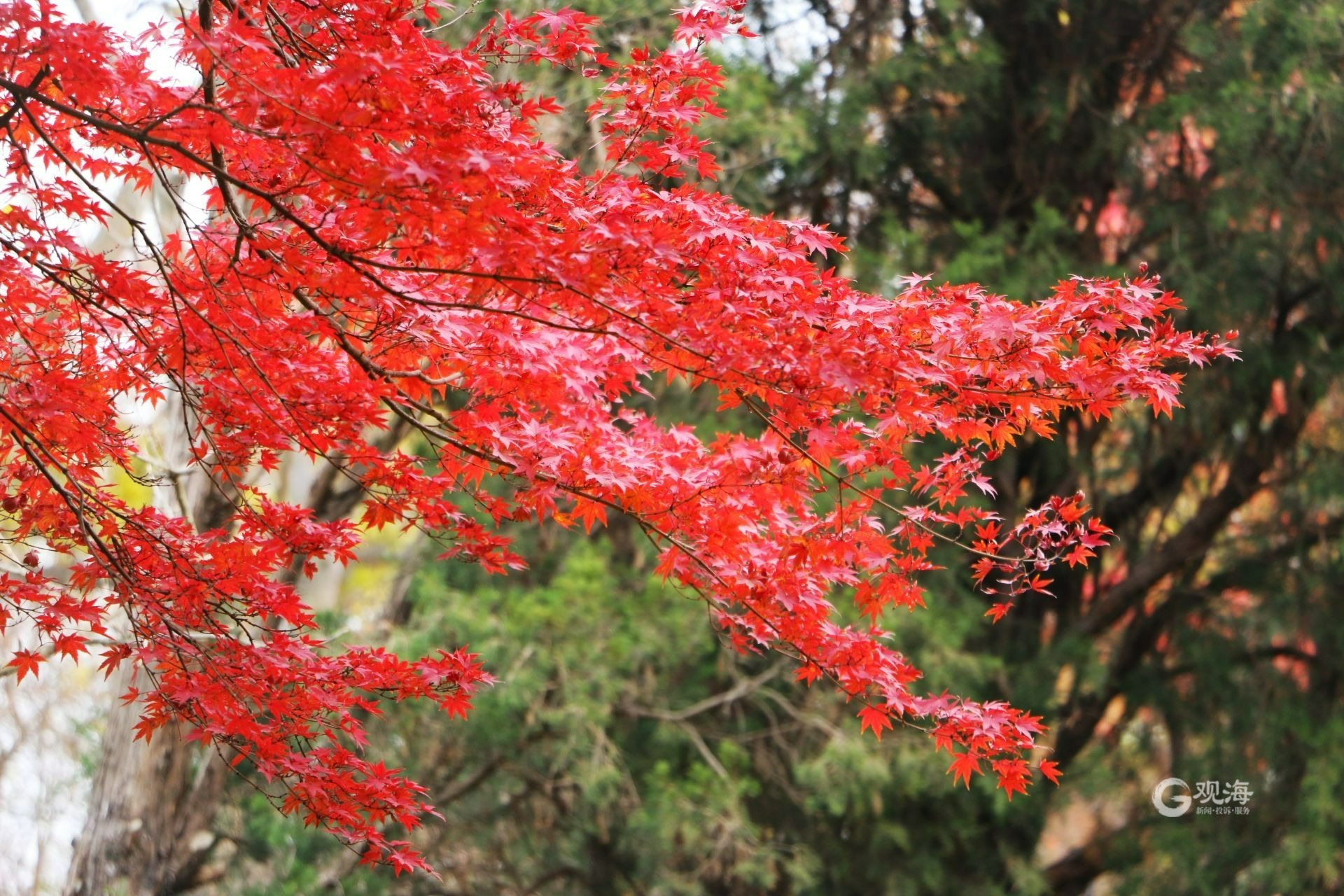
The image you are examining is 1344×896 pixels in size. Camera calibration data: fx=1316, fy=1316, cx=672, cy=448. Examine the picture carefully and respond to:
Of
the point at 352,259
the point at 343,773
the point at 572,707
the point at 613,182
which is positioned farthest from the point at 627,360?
the point at 572,707

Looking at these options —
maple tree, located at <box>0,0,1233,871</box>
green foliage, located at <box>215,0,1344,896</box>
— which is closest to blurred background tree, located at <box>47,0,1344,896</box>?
green foliage, located at <box>215,0,1344,896</box>

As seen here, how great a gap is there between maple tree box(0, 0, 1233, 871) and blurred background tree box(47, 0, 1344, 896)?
3.28 m

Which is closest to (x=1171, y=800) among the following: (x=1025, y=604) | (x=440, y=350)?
(x=1025, y=604)

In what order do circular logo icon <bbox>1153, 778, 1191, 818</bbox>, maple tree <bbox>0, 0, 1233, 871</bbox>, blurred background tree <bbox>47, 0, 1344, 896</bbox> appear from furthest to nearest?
circular logo icon <bbox>1153, 778, 1191, 818</bbox>
blurred background tree <bbox>47, 0, 1344, 896</bbox>
maple tree <bbox>0, 0, 1233, 871</bbox>

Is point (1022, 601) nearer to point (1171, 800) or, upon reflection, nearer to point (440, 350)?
point (1171, 800)

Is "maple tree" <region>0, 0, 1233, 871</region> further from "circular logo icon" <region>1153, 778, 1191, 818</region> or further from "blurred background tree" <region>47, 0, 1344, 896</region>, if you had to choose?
"circular logo icon" <region>1153, 778, 1191, 818</region>

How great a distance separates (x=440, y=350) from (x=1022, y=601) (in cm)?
620

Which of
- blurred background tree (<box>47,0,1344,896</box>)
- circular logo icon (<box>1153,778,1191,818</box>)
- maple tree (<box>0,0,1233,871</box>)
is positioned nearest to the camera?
maple tree (<box>0,0,1233,871</box>)

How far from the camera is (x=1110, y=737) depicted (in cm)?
796

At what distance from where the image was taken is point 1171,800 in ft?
24.4

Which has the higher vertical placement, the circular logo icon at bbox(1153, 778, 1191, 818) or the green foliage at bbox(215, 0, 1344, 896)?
the green foliage at bbox(215, 0, 1344, 896)

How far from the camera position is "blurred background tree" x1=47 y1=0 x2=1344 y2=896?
6.61 m

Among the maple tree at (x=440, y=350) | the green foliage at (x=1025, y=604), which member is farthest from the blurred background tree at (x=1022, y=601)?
the maple tree at (x=440, y=350)

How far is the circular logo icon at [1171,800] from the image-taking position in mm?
7328
